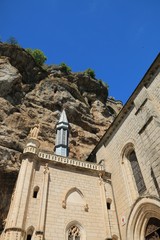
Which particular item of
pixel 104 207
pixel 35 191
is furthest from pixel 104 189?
pixel 35 191

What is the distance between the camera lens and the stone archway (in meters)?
8.81

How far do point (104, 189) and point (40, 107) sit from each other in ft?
38.9

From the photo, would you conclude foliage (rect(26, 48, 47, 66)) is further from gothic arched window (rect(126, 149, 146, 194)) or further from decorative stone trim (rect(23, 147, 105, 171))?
gothic arched window (rect(126, 149, 146, 194))

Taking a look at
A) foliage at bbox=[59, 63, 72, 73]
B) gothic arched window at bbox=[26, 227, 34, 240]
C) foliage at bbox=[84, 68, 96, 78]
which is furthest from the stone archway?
foliage at bbox=[84, 68, 96, 78]

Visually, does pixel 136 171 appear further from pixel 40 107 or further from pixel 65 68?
pixel 65 68

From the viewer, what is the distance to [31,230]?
8.91 metres

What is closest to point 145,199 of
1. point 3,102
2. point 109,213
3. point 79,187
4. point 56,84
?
point 109,213

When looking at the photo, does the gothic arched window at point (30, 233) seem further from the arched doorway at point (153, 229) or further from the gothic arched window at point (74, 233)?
the arched doorway at point (153, 229)

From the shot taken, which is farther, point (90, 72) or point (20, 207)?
point (90, 72)

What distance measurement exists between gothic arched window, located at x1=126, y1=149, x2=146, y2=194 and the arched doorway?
147cm

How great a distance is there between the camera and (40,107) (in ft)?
68.7

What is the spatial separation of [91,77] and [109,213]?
19.9 metres

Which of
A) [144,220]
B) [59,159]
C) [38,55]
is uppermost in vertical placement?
[38,55]

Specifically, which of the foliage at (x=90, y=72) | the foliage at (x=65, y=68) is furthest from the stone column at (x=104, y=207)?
the foliage at (x=90, y=72)
